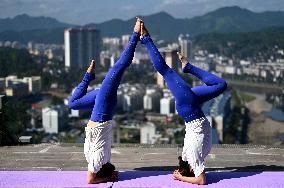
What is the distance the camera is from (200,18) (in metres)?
164

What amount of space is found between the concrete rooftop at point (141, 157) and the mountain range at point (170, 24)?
389ft

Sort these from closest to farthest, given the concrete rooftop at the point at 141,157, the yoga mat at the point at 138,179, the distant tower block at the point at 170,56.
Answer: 1. the yoga mat at the point at 138,179
2. the concrete rooftop at the point at 141,157
3. the distant tower block at the point at 170,56

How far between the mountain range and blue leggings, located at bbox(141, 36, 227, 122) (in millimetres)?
120273

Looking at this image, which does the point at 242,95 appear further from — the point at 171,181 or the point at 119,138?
the point at 171,181

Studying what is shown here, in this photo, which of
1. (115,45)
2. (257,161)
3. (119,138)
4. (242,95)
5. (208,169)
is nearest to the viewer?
(208,169)

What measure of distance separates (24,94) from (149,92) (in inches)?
458

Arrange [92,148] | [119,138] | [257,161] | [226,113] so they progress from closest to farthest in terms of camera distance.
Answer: [92,148]
[257,161]
[119,138]
[226,113]

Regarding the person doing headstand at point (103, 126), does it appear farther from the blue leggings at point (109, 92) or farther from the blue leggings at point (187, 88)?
the blue leggings at point (187, 88)

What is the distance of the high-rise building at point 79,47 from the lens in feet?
212

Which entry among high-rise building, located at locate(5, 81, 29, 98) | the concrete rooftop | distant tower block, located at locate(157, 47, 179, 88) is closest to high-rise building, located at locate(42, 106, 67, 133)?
high-rise building, located at locate(5, 81, 29, 98)

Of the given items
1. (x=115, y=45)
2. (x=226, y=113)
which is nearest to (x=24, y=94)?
(x=226, y=113)

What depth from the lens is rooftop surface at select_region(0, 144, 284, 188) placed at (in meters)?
4.04

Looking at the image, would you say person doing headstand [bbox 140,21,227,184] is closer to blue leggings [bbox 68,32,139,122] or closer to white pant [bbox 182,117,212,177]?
white pant [bbox 182,117,212,177]

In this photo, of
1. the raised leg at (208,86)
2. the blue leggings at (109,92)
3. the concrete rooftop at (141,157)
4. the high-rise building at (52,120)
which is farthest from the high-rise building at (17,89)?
the raised leg at (208,86)
